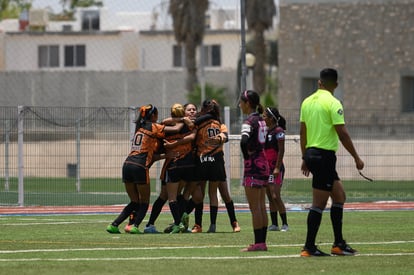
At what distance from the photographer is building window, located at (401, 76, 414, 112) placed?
42812 mm

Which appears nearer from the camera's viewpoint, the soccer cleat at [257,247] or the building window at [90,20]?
the soccer cleat at [257,247]

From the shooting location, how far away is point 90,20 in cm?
7431

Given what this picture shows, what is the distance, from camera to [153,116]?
18422 mm

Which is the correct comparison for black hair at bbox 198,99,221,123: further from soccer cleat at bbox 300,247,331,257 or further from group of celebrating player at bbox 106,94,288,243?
soccer cleat at bbox 300,247,331,257

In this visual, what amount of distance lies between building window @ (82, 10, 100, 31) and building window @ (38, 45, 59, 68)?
6867 millimetres

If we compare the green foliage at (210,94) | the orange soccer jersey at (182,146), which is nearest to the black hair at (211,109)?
the orange soccer jersey at (182,146)

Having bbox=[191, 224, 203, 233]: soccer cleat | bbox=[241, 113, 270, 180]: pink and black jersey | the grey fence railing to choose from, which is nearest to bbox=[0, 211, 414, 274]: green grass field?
bbox=[191, 224, 203, 233]: soccer cleat

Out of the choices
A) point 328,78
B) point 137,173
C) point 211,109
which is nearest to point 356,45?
point 211,109

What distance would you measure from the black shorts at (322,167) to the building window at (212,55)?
53231mm

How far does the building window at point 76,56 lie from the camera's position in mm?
67125

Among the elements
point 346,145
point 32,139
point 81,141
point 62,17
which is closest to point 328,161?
point 346,145

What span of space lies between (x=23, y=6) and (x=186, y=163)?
6949 cm

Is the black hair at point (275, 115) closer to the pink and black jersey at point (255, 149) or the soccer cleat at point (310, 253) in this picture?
the pink and black jersey at point (255, 149)

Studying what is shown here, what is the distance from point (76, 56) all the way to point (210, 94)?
966 centimetres
